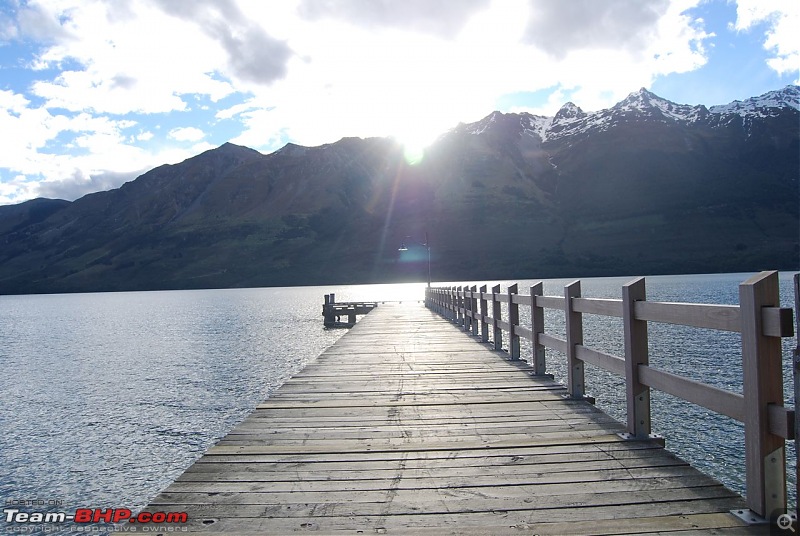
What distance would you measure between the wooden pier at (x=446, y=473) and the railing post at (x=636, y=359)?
3.9 inches

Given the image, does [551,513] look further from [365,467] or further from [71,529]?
[71,529]

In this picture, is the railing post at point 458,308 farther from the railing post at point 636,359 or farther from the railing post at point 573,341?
the railing post at point 636,359

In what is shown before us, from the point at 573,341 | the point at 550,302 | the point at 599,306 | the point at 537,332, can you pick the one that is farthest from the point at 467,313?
the point at 599,306

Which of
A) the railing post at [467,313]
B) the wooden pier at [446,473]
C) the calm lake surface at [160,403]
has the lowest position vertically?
the calm lake surface at [160,403]

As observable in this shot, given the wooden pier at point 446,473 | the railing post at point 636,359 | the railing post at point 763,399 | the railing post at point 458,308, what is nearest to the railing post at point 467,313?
the railing post at point 458,308

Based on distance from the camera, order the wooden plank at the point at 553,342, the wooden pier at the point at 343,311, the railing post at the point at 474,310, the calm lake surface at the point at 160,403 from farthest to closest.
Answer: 1. the wooden pier at the point at 343,311
2. the railing post at the point at 474,310
3. the calm lake surface at the point at 160,403
4. the wooden plank at the point at 553,342

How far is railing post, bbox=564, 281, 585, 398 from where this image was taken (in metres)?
7.05

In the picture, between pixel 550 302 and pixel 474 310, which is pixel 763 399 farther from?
pixel 474 310

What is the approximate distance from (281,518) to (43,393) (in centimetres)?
2529

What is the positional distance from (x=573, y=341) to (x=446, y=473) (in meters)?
3.13

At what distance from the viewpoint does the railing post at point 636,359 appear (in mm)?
5309

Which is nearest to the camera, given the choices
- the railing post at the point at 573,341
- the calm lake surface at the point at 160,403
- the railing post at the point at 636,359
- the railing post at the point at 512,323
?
the railing post at the point at 636,359

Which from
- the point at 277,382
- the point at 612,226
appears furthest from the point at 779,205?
the point at 277,382

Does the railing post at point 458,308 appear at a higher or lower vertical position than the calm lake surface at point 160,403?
higher
